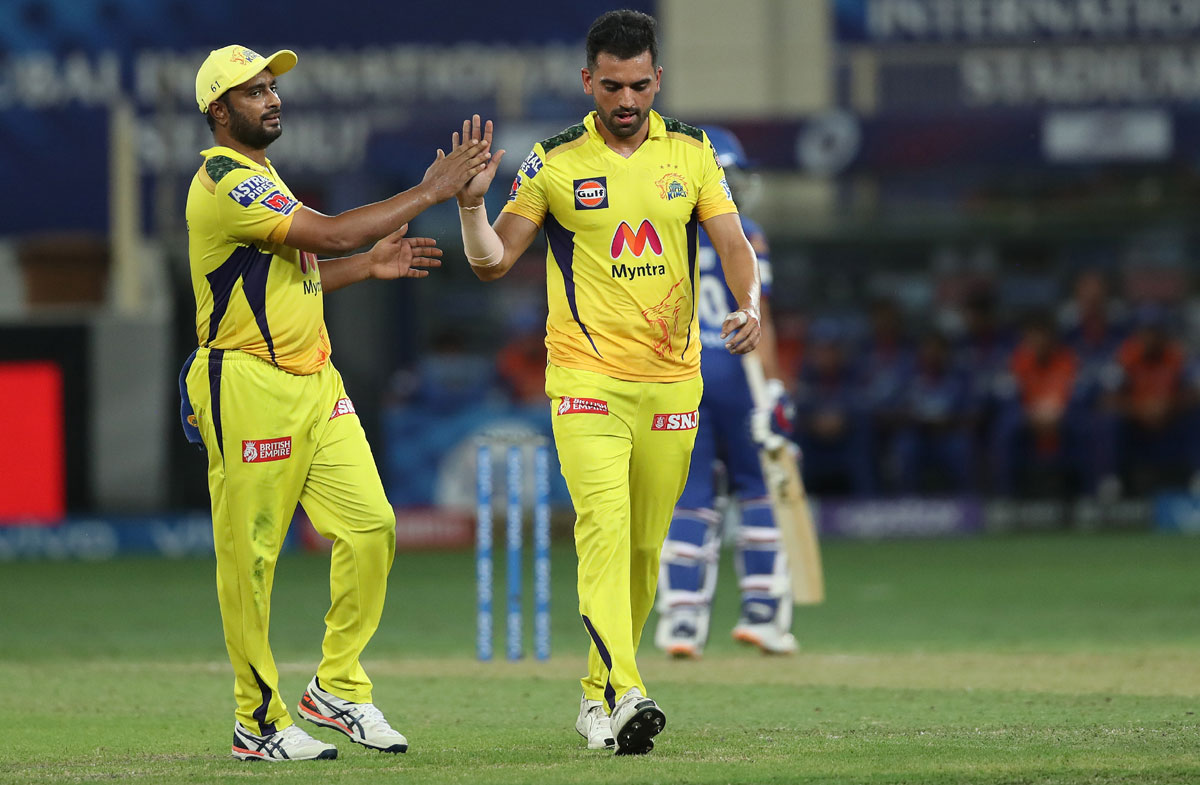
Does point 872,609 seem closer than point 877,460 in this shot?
Yes

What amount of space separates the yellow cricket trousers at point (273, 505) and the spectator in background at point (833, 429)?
1056 cm

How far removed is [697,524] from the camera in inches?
336

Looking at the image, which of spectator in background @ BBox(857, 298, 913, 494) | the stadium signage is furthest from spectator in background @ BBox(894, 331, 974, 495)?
the stadium signage

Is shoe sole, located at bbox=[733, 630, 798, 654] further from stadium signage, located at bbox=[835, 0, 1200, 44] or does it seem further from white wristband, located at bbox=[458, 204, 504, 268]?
stadium signage, located at bbox=[835, 0, 1200, 44]

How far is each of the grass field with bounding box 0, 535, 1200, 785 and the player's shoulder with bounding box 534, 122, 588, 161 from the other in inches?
73.5

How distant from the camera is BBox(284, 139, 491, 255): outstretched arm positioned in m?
5.45

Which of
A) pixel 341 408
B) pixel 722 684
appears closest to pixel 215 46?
pixel 722 684

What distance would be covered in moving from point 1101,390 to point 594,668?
453 inches

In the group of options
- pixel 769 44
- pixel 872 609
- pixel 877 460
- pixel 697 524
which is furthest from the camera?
pixel 769 44

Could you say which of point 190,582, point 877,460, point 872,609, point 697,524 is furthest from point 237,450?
point 877,460

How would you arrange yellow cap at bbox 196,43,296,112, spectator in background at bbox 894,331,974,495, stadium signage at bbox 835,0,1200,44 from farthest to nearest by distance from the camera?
stadium signage at bbox 835,0,1200,44
spectator in background at bbox 894,331,974,495
yellow cap at bbox 196,43,296,112

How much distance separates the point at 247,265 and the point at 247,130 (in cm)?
42

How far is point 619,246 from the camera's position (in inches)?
229

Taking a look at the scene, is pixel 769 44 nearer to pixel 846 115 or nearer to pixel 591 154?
pixel 846 115
